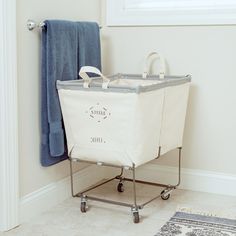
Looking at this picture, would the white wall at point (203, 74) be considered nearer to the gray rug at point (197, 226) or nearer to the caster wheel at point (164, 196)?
the caster wheel at point (164, 196)

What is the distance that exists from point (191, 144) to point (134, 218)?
684 millimetres

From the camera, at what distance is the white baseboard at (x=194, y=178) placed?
2621mm

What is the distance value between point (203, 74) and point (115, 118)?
730 mm

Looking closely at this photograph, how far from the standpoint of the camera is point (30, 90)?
2180 mm

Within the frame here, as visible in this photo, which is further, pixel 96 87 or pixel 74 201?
pixel 74 201

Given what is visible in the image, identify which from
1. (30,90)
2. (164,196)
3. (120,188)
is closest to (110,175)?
(120,188)

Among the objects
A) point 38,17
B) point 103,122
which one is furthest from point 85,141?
point 38,17

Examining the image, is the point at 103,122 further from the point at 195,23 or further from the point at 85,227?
the point at 195,23

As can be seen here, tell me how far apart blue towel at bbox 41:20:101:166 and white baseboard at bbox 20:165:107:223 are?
0.51ft

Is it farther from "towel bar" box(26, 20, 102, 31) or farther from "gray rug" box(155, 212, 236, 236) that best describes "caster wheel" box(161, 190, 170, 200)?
"towel bar" box(26, 20, 102, 31)

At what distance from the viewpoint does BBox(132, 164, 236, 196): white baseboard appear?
2.62 m

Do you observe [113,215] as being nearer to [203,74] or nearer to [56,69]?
[56,69]

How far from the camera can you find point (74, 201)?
248cm

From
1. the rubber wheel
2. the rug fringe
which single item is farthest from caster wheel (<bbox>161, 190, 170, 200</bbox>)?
the rubber wheel
